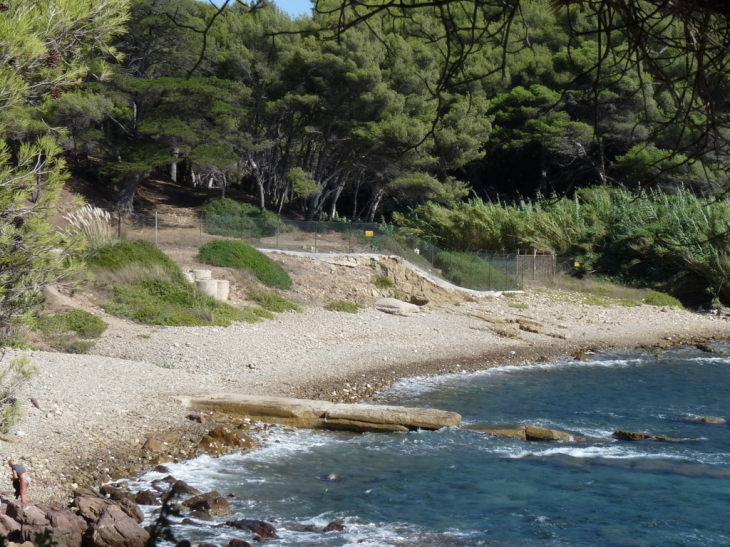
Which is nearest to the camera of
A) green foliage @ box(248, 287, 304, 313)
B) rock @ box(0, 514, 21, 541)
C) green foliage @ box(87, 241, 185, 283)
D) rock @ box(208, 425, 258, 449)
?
rock @ box(0, 514, 21, 541)

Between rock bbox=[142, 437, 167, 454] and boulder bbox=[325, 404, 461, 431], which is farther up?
boulder bbox=[325, 404, 461, 431]

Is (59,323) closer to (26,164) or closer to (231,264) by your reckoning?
(231,264)

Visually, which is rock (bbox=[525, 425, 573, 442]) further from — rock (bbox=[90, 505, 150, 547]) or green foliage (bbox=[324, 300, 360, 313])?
green foliage (bbox=[324, 300, 360, 313])

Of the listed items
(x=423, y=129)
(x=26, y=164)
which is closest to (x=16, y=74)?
(x=26, y=164)

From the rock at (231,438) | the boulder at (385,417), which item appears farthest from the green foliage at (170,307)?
the rock at (231,438)

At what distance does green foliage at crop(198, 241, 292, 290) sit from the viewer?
24359mm

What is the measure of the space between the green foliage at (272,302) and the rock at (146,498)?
43.1 ft

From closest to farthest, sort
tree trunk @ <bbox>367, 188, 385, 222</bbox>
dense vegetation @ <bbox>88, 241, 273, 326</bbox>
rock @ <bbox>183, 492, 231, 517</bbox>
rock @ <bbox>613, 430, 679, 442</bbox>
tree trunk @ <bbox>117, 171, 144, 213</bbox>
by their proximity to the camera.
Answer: rock @ <bbox>183, 492, 231, 517</bbox>, rock @ <bbox>613, 430, 679, 442</bbox>, dense vegetation @ <bbox>88, 241, 273, 326</bbox>, tree trunk @ <bbox>117, 171, 144, 213</bbox>, tree trunk @ <bbox>367, 188, 385, 222</bbox>

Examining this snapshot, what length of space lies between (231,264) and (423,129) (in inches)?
595

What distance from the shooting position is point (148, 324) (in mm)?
18891

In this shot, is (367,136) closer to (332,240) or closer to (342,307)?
(332,240)

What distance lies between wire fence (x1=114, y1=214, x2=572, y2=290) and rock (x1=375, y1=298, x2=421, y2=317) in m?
3.51

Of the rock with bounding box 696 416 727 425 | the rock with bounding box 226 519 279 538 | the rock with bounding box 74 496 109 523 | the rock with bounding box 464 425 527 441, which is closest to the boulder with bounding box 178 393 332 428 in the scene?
the rock with bounding box 464 425 527 441

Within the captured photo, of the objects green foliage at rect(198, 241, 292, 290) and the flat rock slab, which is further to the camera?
green foliage at rect(198, 241, 292, 290)
